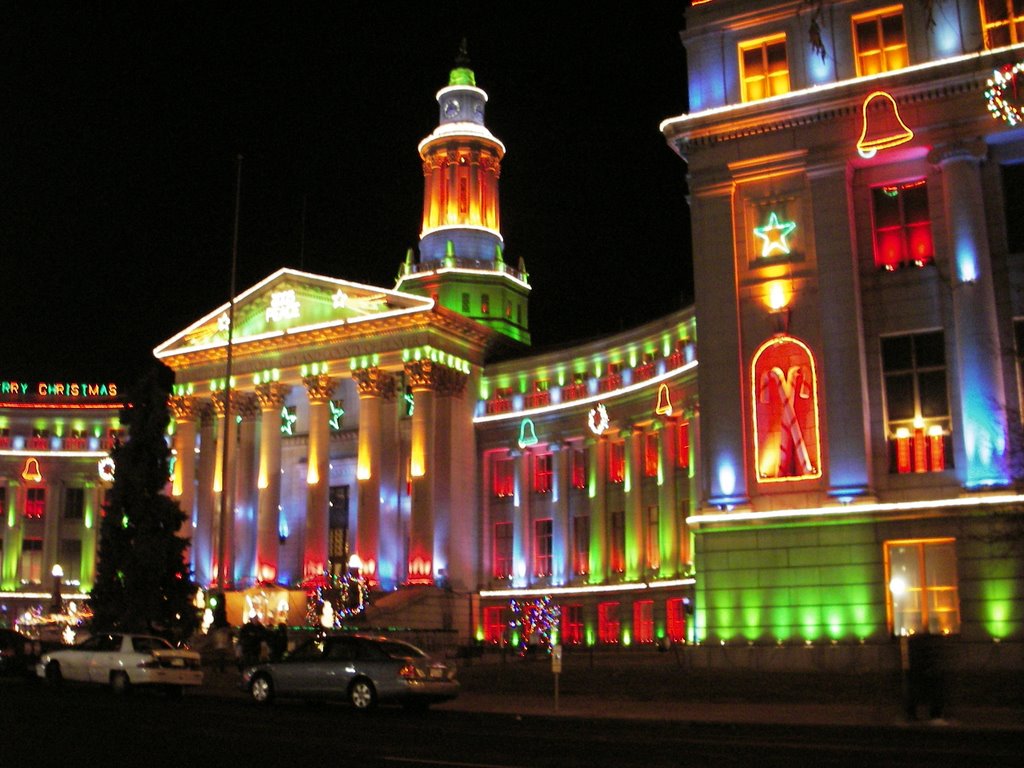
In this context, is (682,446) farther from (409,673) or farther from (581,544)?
(409,673)

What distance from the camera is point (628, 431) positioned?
62000mm

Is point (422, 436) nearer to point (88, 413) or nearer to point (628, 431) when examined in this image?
point (628, 431)

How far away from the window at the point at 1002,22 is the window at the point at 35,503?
74.3m

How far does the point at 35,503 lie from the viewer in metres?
87.7

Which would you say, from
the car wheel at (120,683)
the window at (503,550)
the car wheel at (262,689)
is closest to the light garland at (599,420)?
the window at (503,550)

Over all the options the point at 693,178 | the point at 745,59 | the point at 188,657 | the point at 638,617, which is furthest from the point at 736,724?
the point at 638,617

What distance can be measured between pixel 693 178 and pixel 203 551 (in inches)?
1679

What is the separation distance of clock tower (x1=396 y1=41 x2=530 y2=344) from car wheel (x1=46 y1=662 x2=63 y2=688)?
48.8 meters

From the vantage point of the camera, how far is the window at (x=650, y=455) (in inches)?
2432

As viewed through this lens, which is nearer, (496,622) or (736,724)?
(736,724)

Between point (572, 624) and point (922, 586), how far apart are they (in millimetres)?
30170

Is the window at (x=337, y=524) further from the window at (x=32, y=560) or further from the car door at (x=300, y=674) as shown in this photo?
the car door at (x=300, y=674)

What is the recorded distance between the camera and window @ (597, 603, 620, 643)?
61750 mm

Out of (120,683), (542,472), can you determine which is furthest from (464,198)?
(120,683)
